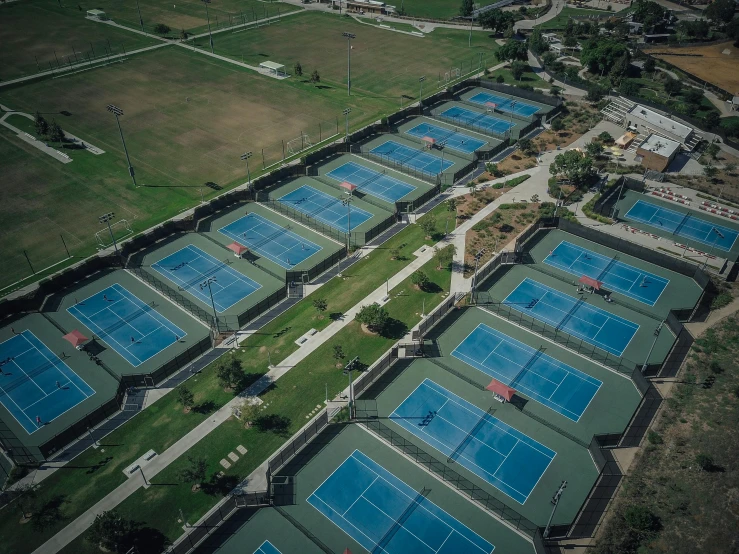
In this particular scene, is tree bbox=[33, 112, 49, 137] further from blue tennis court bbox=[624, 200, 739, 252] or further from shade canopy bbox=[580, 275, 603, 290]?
blue tennis court bbox=[624, 200, 739, 252]

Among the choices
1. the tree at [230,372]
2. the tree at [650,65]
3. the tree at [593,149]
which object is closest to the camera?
the tree at [230,372]

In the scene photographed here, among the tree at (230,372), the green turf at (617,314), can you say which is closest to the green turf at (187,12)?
the green turf at (617,314)

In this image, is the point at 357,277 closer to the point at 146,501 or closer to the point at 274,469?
the point at 274,469

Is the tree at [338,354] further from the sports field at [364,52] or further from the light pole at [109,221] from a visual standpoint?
the sports field at [364,52]

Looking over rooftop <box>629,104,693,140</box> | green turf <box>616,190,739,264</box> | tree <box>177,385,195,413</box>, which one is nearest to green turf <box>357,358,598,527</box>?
tree <box>177,385,195,413</box>

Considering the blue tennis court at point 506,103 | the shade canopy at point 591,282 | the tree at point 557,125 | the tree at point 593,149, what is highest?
the tree at point 593,149
